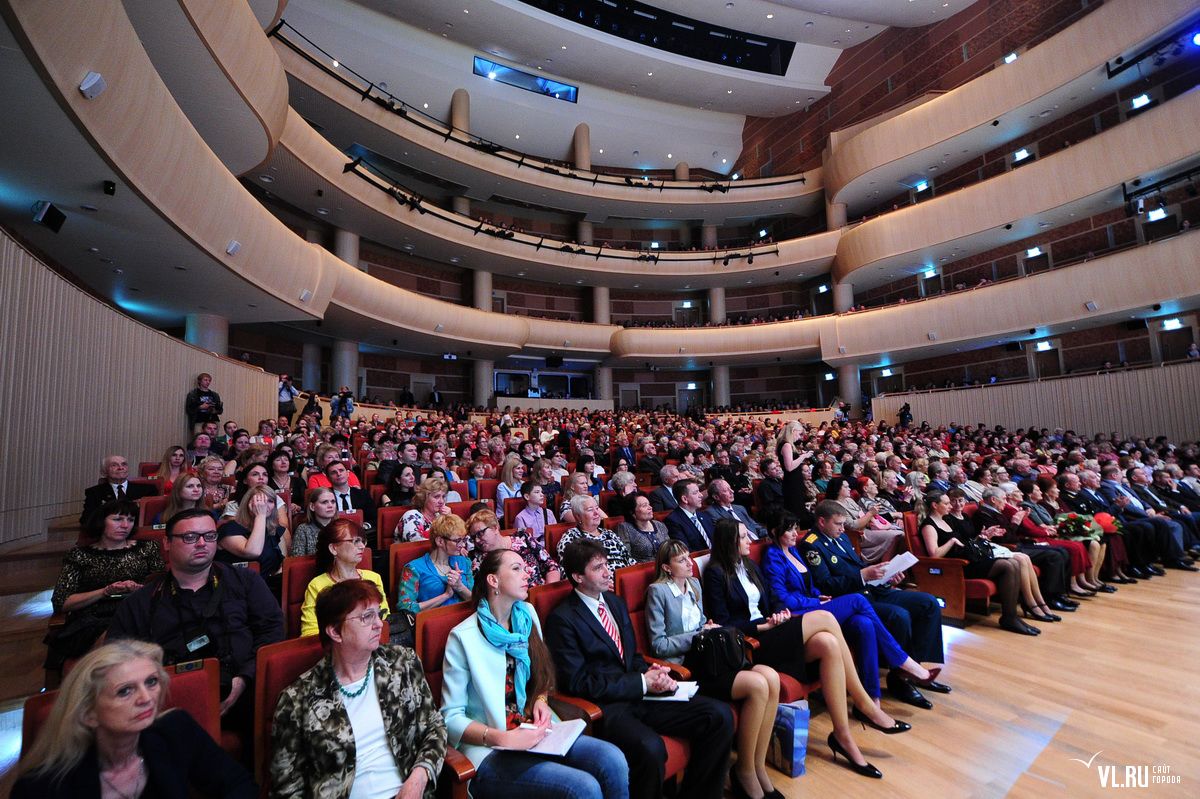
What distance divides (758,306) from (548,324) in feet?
22.9

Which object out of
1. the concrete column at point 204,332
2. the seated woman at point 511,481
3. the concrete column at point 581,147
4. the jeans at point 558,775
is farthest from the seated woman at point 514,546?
the concrete column at point 581,147

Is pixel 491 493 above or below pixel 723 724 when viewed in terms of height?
above

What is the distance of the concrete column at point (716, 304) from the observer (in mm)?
16812

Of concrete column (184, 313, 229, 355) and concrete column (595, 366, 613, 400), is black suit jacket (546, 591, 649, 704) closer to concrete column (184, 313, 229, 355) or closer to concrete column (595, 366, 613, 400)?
concrete column (184, 313, 229, 355)

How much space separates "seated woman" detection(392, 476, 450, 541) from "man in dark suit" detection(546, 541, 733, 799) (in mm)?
1150

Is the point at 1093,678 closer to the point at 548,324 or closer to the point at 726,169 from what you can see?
the point at 548,324

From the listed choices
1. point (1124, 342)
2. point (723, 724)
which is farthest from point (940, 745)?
point (1124, 342)

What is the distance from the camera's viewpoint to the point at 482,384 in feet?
48.9

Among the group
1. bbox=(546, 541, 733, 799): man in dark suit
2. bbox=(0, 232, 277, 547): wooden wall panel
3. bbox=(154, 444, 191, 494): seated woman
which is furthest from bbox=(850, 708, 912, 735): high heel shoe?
bbox=(0, 232, 277, 547): wooden wall panel

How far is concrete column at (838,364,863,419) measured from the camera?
13992mm

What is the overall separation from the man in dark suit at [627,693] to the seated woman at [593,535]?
2.24 ft

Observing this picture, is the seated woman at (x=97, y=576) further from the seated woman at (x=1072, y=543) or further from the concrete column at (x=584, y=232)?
the concrete column at (x=584, y=232)

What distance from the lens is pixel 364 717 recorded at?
133 centimetres

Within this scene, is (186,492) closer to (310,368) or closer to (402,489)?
(402,489)
